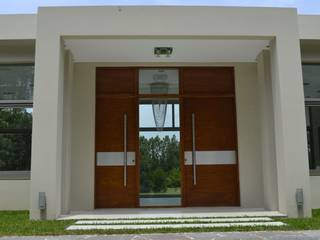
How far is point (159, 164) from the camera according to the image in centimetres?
828

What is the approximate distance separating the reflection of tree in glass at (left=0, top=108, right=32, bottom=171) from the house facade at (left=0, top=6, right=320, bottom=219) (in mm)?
21

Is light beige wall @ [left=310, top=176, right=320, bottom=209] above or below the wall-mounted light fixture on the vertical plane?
below

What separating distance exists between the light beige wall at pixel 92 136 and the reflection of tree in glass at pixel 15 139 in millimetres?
983

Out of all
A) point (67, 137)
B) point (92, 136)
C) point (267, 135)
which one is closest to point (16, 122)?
point (67, 137)

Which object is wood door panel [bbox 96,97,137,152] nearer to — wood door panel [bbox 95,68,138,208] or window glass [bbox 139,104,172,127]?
wood door panel [bbox 95,68,138,208]

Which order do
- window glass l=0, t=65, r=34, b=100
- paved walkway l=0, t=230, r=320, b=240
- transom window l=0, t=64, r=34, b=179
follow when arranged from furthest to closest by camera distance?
1. window glass l=0, t=65, r=34, b=100
2. transom window l=0, t=64, r=34, b=179
3. paved walkway l=0, t=230, r=320, b=240

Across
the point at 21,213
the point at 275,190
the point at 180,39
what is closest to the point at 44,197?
the point at 21,213

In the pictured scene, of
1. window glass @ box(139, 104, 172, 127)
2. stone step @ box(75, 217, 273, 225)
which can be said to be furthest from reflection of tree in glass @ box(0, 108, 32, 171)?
stone step @ box(75, 217, 273, 225)

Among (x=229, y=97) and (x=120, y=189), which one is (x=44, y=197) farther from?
(x=229, y=97)

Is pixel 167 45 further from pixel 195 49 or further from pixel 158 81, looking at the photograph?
pixel 158 81

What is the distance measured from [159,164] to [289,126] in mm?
2843

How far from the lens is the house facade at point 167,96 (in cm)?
698

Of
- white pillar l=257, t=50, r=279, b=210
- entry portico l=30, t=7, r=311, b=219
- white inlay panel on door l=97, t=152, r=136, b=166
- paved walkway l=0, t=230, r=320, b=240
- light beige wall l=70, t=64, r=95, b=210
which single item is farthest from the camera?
white inlay panel on door l=97, t=152, r=136, b=166

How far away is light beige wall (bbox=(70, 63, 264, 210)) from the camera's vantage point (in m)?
8.11
